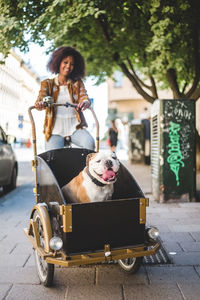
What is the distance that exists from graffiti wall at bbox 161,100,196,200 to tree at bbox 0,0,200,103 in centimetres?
255

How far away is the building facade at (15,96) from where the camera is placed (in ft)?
199

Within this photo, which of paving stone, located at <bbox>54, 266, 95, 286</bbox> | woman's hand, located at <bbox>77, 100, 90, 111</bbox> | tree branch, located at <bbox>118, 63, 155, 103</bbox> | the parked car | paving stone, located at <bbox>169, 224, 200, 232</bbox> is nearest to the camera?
paving stone, located at <bbox>54, 266, 95, 286</bbox>

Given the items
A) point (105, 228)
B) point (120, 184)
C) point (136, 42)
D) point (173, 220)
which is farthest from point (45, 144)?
point (136, 42)

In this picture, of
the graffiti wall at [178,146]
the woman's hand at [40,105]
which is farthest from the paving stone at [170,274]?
the graffiti wall at [178,146]

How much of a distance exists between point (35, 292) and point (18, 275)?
438 mm

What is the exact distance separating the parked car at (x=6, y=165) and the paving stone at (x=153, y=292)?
18.1ft

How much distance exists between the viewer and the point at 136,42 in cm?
1171

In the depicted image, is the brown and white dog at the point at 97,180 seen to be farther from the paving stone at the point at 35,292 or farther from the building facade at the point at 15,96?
the building facade at the point at 15,96

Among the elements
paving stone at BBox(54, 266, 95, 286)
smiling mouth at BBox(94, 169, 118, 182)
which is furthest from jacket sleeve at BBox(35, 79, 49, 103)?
paving stone at BBox(54, 266, 95, 286)

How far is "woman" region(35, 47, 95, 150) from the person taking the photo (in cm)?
420

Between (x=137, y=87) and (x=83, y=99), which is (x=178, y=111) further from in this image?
(x=137, y=87)

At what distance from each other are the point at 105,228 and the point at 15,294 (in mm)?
890

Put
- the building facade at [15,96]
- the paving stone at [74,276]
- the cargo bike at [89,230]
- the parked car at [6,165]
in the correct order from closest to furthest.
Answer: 1. the cargo bike at [89,230]
2. the paving stone at [74,276]
3. the parked car at [6,165]
4. the building facade at [15,96]

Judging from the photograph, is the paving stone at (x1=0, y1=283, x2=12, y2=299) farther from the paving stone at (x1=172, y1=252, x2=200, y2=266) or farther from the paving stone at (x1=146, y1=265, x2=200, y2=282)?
the paving stone at (x1=172, y1=252, x2=200, y2=266)
